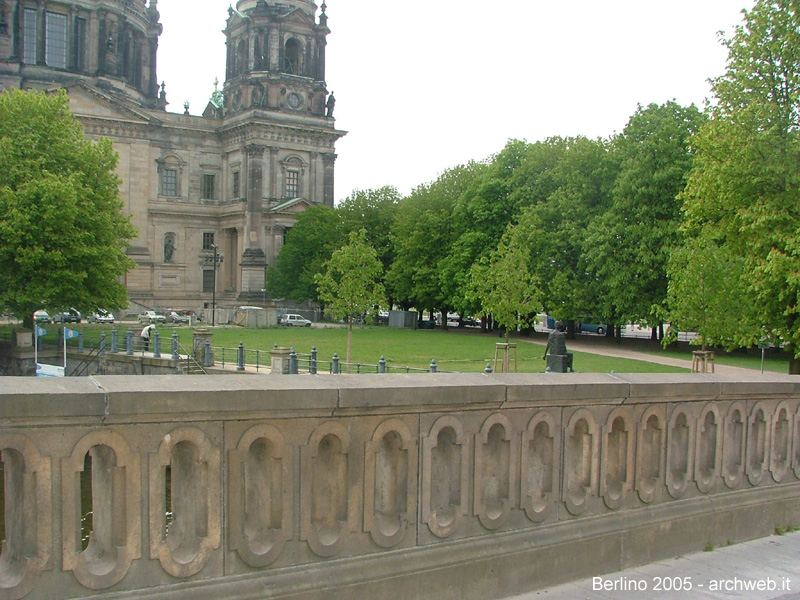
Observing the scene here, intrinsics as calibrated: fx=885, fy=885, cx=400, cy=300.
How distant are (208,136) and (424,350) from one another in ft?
174

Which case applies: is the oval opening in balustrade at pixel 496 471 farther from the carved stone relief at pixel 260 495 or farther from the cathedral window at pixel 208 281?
the cathedral window at pixel 208 281

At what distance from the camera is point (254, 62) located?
274 feet

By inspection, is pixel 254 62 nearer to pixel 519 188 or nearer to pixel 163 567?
pixel 519 188

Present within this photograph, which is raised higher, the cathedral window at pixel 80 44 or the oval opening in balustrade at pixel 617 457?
the cathedral window at pixel 80 44

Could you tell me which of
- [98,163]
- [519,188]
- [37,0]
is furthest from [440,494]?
[37,0]

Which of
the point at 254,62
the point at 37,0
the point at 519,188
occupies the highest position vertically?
the point at 37,0

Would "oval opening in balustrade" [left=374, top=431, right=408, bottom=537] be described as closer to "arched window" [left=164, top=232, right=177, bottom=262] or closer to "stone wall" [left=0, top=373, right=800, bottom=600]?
"stone wall" [left=0, top=373, right=800, bottom=600]

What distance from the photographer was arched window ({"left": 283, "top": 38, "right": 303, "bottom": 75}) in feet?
279

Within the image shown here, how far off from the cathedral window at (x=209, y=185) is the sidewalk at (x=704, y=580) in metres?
85.9

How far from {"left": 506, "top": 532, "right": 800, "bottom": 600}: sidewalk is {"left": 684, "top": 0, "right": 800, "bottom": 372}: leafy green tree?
15941 mm

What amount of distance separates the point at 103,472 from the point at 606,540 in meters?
3.66

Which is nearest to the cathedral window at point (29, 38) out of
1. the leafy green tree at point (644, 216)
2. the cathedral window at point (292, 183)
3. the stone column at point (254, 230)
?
the stone column at point (254, 230)

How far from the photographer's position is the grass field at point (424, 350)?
3609 centimetres

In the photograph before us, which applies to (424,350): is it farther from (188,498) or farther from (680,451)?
(188,498)
